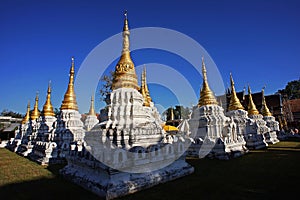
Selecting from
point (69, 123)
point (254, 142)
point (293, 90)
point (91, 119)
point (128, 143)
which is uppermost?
point (293, 90)

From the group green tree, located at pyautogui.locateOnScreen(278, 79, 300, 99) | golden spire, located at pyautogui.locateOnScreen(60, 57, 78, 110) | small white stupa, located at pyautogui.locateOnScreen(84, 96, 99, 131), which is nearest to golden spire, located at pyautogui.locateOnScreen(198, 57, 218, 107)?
golden spire, located at pyautogui.locateOnScreen(60, 57, 78, 110)

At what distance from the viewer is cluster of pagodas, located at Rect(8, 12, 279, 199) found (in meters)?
6.45

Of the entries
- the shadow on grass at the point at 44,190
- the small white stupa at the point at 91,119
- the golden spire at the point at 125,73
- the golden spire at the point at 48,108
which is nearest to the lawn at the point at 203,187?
the shadow on grass at the point at 44,190

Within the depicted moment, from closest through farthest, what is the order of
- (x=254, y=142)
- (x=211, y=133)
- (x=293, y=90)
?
(x=211, y=133), (x=254, y=142), (x=293, y=90)

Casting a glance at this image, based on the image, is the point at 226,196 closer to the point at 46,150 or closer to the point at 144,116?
the point at 144,116

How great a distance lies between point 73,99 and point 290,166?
57.2ft

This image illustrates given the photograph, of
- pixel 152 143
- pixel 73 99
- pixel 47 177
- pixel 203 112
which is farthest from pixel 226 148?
pixel 73 99

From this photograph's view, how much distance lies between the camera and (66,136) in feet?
51.6

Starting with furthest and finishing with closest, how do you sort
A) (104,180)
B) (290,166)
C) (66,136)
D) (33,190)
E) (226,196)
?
(66,136) → (290,166) → (33,190) → (104,180) → (226,196)

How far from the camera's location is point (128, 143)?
790cm

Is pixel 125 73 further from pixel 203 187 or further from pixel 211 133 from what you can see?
pixel 211 133

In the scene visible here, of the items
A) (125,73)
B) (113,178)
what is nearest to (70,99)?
(125,73)

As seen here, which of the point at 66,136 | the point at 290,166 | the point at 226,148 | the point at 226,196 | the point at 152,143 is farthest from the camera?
the point at 66,136

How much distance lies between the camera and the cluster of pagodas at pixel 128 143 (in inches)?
254
